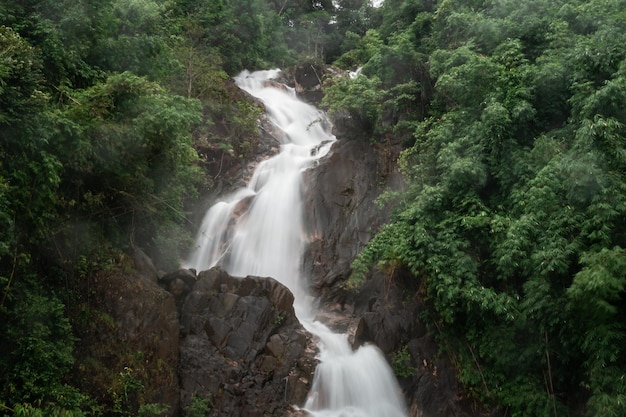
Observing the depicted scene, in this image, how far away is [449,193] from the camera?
11797mm

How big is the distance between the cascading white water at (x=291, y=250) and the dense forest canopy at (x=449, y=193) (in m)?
1.64

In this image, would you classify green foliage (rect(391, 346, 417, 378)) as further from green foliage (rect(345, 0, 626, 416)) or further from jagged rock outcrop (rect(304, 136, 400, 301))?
jagged rock outcrop (rect(304, 136, 400, 301))

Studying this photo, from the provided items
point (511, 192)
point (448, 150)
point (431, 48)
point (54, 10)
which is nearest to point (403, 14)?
point (431, 48)

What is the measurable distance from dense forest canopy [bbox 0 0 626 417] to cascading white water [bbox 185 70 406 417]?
1.64m

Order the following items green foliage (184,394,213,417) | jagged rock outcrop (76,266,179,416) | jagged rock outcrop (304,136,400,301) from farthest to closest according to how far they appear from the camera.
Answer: jagged rock outcrop (304,136,400,301) → green foliage (184,394,213,417) → jagged rock outcrop (76,266,179,416)

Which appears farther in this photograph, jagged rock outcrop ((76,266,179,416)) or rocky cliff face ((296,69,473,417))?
rocky cliff face ((296,69,473,417))

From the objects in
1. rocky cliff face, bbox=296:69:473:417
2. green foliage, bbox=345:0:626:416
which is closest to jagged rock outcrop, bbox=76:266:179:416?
rocky cliff face, bbox=296:69:473:417

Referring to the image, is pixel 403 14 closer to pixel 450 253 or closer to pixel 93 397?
pixel 450 253

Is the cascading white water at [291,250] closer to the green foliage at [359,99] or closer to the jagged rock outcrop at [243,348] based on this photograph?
the jagged rock outcrop at [243,348]

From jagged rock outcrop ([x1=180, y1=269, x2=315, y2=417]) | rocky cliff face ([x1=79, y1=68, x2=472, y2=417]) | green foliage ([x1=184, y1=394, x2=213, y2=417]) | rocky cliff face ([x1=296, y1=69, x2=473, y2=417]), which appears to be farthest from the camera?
rocky cliff face ([x1=296, y1=69, x2=473, y2=417])

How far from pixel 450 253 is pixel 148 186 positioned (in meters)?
6.76

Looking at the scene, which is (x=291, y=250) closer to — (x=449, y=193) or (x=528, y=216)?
(x=449, y=193)

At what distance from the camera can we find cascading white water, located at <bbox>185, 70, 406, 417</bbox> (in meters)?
10.5

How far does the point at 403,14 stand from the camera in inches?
893
